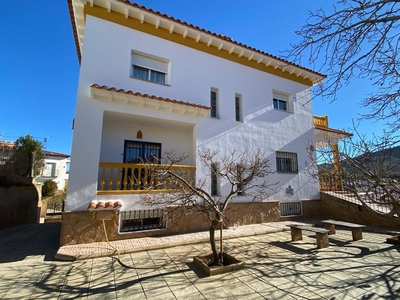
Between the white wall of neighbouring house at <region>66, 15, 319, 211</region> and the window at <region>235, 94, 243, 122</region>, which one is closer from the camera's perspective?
the white wall of neighbouring house at <region>66, 15, 319, 211</region>

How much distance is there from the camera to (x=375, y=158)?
6012 mm

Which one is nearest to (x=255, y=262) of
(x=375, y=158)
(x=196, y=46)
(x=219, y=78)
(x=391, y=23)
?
(x=375, y=158)

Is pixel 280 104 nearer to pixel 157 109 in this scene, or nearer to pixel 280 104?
pixel 280 104

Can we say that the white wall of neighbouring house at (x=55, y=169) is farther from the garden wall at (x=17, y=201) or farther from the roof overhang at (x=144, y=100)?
the roof overhang at (x=144, y=100)

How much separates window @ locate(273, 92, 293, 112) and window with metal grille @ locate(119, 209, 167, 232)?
8.76 metres

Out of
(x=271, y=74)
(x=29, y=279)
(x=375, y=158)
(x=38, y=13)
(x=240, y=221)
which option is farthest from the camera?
(x=271, y=74)

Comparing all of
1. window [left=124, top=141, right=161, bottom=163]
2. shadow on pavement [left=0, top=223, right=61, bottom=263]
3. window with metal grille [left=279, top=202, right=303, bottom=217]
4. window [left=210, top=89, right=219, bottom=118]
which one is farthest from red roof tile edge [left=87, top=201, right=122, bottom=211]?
window with metal grille [left=279, top=202, right=303, bottom=217]

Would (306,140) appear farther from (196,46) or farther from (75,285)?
(75,285)

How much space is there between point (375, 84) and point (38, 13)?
11587mm

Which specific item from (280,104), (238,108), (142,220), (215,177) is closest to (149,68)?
(238,108)

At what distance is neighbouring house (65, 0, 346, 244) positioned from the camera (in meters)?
6.76

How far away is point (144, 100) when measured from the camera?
752 centimetres

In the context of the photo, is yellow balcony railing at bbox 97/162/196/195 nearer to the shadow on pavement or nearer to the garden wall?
the shadow on pavement

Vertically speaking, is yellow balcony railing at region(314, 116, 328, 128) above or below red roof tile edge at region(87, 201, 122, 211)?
above
